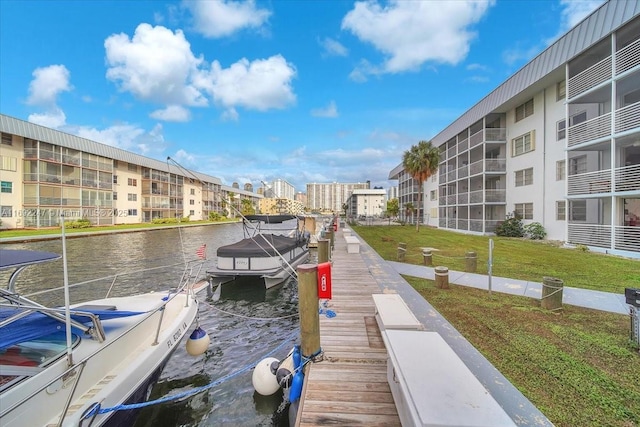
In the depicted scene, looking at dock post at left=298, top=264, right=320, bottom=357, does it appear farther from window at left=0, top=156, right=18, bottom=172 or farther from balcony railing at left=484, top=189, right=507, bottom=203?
window at left=0, top=156, right=18, bottom=172

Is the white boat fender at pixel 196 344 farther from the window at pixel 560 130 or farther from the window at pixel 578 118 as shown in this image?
the window at pixel 560 130

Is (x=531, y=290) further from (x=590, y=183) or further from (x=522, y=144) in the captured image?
(x=522, y=144)

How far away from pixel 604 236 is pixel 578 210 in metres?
3.65

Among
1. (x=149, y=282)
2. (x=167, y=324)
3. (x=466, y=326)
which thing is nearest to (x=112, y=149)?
(x=149, y=282)

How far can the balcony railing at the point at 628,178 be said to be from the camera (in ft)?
49.2

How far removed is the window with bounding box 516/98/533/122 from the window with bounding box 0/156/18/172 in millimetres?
55180

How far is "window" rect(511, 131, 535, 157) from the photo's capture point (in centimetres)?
2484

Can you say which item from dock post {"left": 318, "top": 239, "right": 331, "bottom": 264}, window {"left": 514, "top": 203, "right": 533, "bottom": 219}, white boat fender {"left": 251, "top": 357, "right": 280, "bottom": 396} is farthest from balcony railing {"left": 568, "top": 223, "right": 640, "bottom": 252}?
white boat fender {"left": 251, "top": 357, "right": 280, "bottom": 396}

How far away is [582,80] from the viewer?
60.1ft

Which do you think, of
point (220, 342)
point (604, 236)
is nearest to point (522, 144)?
point (604, 236)

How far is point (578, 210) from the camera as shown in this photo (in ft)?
65.8

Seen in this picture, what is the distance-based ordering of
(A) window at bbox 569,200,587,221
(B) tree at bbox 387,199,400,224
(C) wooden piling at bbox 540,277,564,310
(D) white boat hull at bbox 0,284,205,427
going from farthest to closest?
1. (B) tree at bbox 387,199,400,224
2. (A) window at bbox 569,200,587,221
3. (C) wooden piling at bbox 540,277,564,310
4. (D) white boat hull at bbox 0,284,205,427

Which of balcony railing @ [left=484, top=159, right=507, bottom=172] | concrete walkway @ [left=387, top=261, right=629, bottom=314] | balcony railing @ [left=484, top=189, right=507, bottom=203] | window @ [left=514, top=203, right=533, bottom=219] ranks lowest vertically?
concrete walkway @ [left=387, top=261, right=629, bottom=314]

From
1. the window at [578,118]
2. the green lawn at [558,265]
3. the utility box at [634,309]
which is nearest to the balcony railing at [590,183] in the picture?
the green lawn at [558,265]
